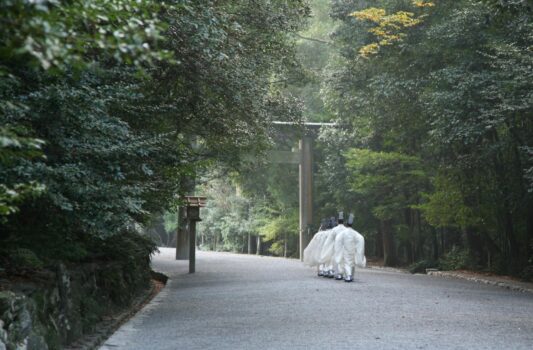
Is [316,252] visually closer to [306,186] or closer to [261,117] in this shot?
[261,117]

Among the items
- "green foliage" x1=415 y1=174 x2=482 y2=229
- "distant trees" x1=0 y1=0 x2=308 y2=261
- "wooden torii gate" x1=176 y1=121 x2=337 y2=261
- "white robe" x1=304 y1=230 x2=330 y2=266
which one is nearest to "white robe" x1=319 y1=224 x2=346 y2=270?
"white robe" x1=304 y1=230 x2=330 y2=266

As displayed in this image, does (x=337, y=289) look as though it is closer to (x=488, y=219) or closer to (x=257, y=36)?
(x=257, y=36)

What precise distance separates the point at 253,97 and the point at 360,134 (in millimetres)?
13826

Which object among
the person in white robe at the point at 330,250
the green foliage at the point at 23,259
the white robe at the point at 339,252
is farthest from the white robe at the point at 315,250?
the green foliage at the point at 23,259

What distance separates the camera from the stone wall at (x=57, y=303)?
5.99m

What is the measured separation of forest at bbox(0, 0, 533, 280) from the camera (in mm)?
3876

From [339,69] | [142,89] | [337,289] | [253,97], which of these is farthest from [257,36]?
[339,69]

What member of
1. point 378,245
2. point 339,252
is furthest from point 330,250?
point 378,245

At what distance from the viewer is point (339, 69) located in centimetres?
2689

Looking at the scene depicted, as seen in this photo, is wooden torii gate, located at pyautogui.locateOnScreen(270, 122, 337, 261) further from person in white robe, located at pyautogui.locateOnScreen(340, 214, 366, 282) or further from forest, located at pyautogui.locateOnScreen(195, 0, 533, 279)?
person in white robe, located at pyautogui.locateOnScreen(340, 214, 366, 282)

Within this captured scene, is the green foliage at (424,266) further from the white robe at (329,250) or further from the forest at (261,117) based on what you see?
the white robe at (329,250)

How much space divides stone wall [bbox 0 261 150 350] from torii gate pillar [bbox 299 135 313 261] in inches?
737

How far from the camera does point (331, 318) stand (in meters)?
10.3

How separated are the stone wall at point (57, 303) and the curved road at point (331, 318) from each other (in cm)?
49
